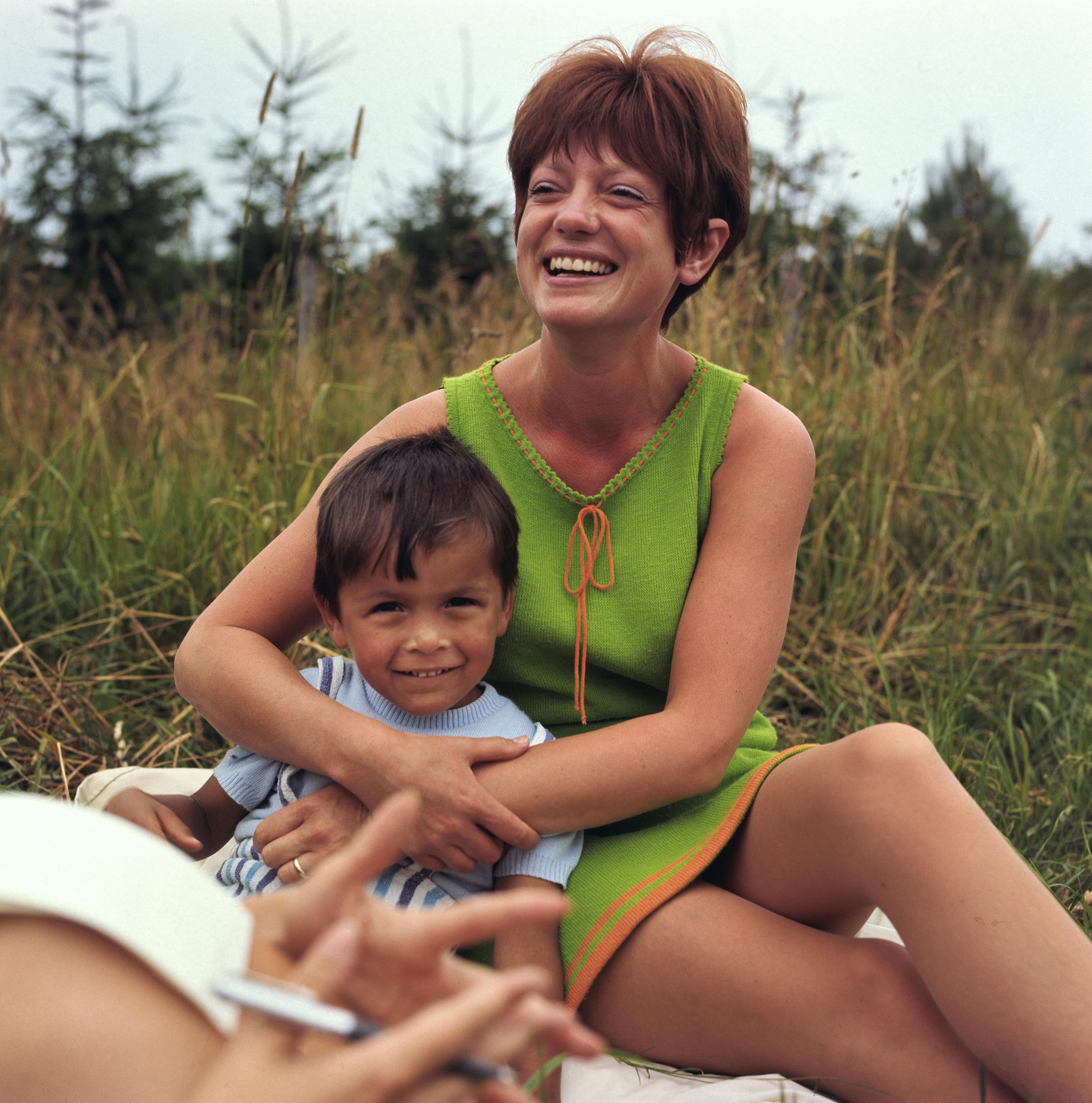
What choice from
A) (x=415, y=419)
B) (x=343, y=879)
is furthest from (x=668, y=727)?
(x=343, y=879)

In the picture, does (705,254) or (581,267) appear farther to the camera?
(705,254)

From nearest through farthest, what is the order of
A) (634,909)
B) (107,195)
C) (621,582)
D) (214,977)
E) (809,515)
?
(214,977)
(634,909)
(621,582)
(809,515)
(107,195)

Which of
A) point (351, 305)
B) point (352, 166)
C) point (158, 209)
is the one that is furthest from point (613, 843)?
point (158, 209)

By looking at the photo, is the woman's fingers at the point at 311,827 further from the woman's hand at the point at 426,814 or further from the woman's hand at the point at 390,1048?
the woman's hand at the point at 390,1048

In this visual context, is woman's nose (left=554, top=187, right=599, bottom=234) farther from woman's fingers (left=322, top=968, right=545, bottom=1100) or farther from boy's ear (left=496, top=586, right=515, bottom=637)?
woman's fingers (left=322, top=968, right=545, bottom=1100)

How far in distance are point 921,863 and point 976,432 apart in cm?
267

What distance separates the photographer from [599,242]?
5.26ft

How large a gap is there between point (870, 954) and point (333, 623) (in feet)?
2.86

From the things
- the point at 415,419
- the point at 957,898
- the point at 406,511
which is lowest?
the point at 957,898

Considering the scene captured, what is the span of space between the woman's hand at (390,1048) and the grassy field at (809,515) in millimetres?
1437

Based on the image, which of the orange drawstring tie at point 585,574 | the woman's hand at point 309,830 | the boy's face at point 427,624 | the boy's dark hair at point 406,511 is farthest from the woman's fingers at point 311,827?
the orange drawstring tie at point 585,574

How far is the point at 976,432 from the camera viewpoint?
3635 mm

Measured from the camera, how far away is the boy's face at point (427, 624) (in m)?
1.48

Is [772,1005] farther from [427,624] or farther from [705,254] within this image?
[705,254]
